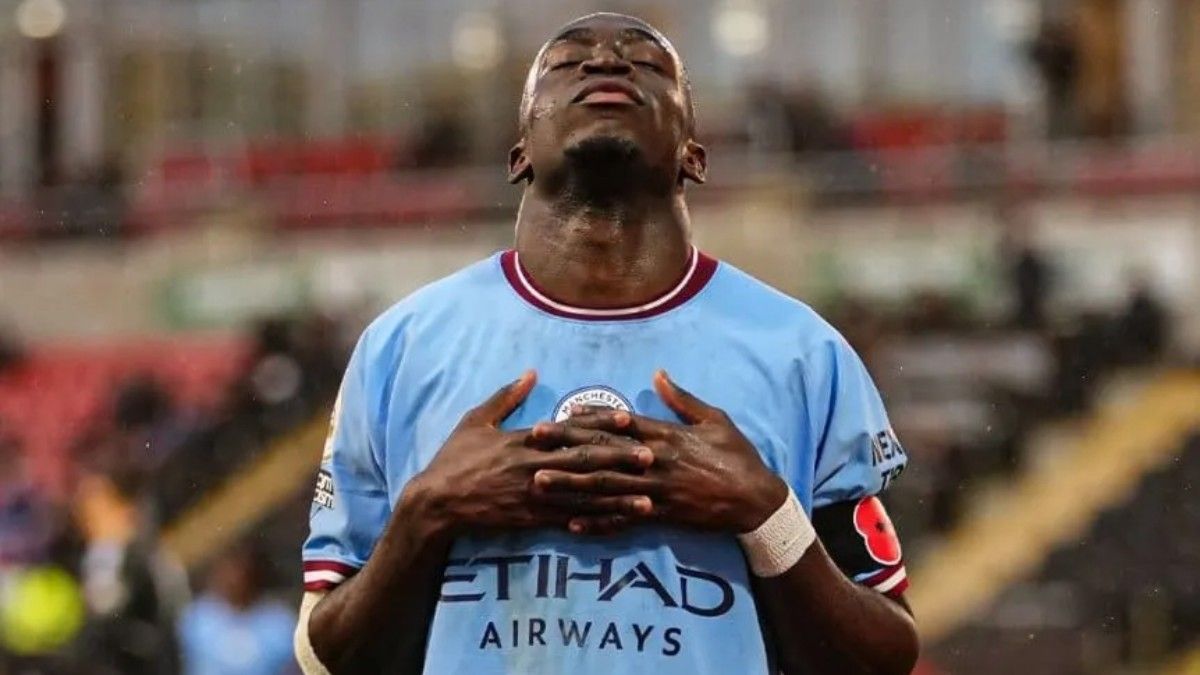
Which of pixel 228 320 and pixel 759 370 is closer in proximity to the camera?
pixel 759 370

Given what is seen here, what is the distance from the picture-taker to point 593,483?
3.46 meters

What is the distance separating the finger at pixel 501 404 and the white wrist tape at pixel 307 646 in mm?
405

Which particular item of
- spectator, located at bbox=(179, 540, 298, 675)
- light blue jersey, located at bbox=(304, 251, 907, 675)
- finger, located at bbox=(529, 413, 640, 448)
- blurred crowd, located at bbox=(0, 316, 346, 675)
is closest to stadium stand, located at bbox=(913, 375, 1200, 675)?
blurred crowd, located at bbox=(0, 316, 346, 675)

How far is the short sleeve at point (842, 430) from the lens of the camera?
372 centimetres

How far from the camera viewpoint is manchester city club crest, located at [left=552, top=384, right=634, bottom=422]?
3600 millimetres

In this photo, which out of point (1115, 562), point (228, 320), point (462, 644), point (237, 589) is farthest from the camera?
point (228, 320)

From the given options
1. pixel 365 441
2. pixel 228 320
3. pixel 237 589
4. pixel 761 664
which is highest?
pixel 365 441

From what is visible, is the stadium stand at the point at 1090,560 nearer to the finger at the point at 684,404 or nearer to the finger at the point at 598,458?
the finger at the point at 684,404

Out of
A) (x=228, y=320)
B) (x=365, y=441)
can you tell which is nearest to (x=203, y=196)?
(x=228, y=320)

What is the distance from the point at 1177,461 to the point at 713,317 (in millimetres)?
12404

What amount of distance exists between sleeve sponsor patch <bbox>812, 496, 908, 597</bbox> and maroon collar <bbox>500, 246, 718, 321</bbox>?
38 centimetres

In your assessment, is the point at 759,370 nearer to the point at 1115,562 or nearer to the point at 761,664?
the point at 761,664

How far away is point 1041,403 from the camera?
16203 millimetres

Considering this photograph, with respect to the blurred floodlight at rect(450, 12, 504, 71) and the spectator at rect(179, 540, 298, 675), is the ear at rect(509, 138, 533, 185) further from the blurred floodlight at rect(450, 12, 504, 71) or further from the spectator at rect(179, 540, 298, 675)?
the blurred floodlight at rect(450, 12, 504, 71)
